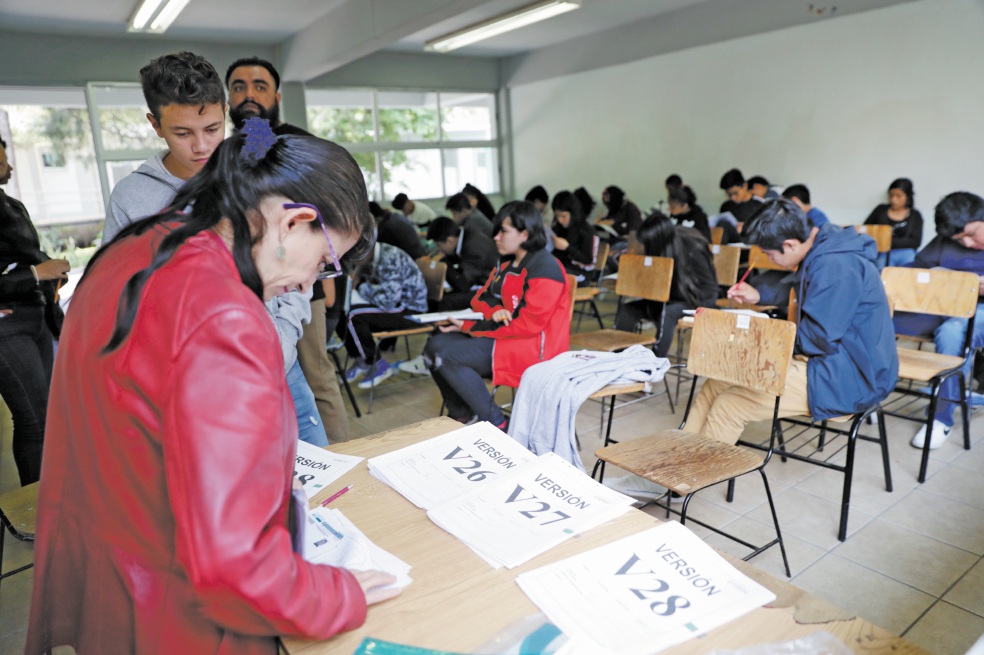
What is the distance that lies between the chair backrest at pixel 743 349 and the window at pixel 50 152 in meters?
7.36

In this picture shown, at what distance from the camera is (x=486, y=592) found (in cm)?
86

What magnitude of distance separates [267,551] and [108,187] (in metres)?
8.15

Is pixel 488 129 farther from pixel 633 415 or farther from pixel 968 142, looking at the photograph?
pixel 633 415

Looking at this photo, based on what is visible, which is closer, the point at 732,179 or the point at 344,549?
the point at 344,549

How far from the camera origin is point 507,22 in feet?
22.6

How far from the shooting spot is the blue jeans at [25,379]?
2.22 metres

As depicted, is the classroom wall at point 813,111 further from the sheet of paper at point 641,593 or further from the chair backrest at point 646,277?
the sheet of paper at point 641,593

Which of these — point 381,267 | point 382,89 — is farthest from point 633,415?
point 382,89

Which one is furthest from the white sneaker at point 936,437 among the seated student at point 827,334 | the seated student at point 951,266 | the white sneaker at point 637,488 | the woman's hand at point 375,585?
the woman's hand at point 375,585

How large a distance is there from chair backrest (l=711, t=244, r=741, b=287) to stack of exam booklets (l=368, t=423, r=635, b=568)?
375 centimetres

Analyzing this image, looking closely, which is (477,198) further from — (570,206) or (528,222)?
(528,222)

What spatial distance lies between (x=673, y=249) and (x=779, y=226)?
4.83ft

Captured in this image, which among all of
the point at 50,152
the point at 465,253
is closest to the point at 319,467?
the point at 465,253

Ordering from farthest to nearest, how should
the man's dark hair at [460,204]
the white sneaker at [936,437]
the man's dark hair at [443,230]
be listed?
the man's dark hair at [460,204] → the man's dark hair at [443,230] → the white sneaker at [936,437]
